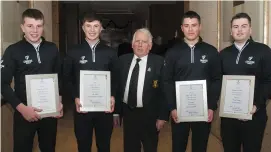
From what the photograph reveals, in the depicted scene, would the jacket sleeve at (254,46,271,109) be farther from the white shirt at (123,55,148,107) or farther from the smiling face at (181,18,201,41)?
the white shirt at (123,55,148,107)

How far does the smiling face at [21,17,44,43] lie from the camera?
2328 mm

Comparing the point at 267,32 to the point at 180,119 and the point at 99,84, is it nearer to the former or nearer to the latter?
the point at 180,119

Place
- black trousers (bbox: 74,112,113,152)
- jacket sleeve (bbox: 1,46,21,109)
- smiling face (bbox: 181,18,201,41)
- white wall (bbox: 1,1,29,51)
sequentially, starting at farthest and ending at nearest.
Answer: white wall (bbox: 1,1,29,51) < black trousers (bbox: 74,112,113,152) < smiling face (bbox: 181,18,201,41) < jacket sleeve (bbox: 1,46,21,109)

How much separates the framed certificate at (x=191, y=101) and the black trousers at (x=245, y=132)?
0.60 ft

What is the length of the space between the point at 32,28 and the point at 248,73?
1.58 metres

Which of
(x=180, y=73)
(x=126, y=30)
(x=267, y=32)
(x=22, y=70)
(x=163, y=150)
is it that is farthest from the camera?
(x=126, y=30)

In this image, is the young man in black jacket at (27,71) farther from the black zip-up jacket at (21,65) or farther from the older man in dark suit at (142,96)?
the older man in dark suit at (142,96)

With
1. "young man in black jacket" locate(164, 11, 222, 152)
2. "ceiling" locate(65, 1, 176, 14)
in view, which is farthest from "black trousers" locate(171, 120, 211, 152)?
"ceiling" locate(65, 1, 176, 14)

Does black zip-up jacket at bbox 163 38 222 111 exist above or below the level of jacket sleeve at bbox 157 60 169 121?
above

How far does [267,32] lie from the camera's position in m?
3.12

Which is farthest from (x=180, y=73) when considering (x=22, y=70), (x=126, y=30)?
(x=126, y=30)

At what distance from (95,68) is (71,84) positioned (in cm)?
23

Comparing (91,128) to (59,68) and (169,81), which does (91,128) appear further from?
(169,81)

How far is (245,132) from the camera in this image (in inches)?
93.8
